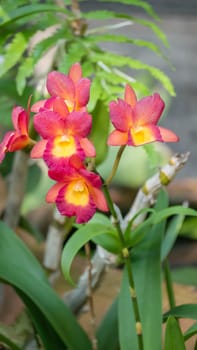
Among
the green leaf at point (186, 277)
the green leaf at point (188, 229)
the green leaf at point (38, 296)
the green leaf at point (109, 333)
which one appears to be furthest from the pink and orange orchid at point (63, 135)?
the green leaf at point (188, 229)

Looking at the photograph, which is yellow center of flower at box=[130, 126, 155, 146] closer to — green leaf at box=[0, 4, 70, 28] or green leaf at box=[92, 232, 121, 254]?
green leaf at box=[92, 232, 121, 254]

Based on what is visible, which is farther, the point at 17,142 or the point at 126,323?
the point at 126,323

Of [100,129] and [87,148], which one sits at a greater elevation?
[87,148]

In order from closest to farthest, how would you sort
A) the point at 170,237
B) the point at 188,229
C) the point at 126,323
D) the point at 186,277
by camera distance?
the point at 126,323 < the point at 170,237 < the point at 186,277 < the point at 188,229

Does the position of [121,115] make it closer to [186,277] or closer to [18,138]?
[18,138]

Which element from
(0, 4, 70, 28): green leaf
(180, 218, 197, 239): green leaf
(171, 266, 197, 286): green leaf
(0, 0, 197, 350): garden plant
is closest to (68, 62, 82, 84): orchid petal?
(0, 0, 197, 350): garden plant

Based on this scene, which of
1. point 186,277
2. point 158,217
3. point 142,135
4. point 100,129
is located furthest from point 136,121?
point 186,277

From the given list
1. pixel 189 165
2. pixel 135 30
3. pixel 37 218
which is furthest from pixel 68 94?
pixel 135 30

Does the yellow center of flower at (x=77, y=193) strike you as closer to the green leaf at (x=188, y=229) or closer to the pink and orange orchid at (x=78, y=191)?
the pink and orange orchid at (x=78, y=191)
